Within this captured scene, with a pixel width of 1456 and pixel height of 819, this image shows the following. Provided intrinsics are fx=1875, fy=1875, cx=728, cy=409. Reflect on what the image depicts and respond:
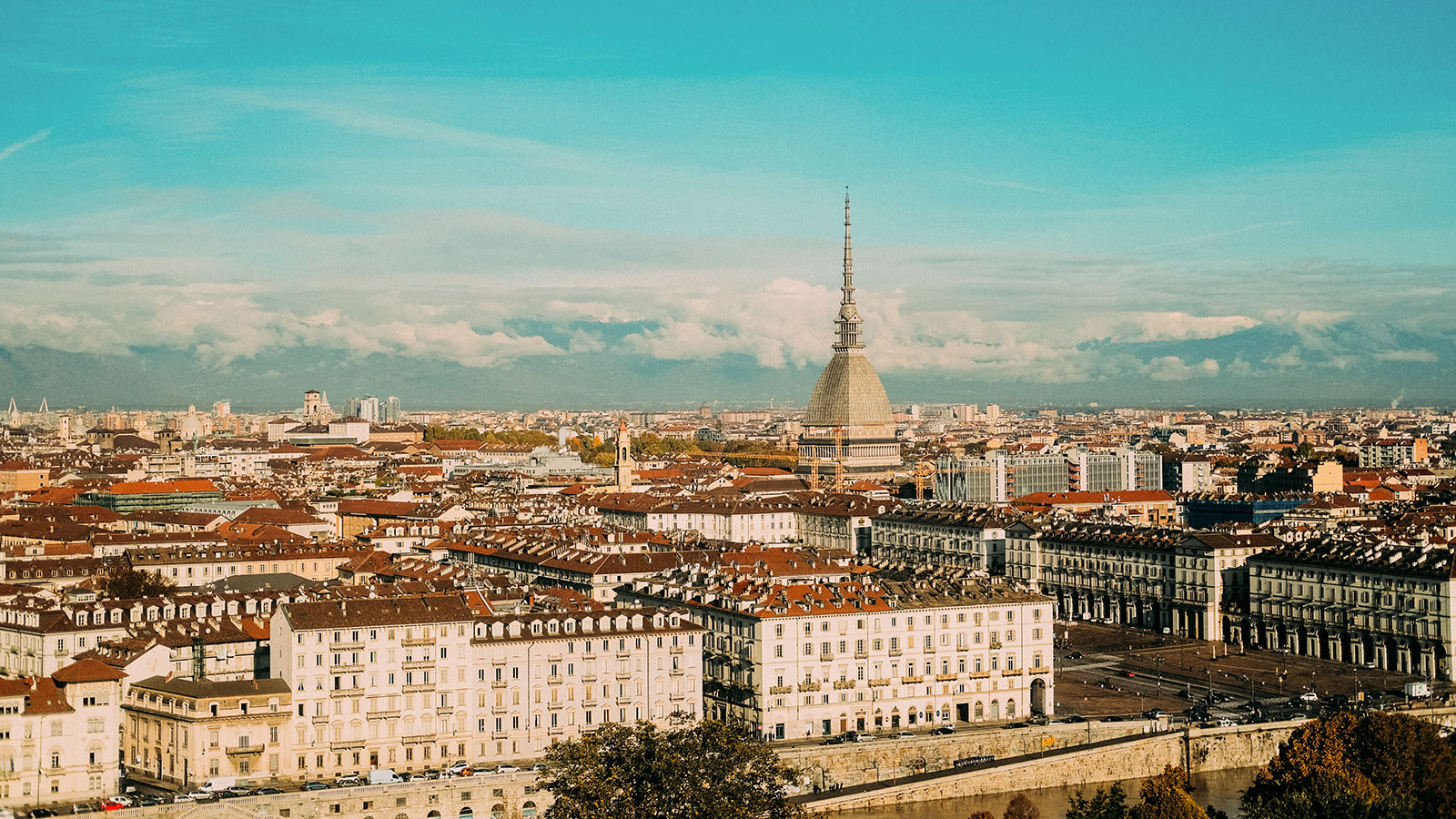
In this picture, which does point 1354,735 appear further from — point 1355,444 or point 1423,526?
point 1355,444

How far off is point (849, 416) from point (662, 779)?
11291 centimetres

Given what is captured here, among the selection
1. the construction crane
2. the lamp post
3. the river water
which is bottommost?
the river water

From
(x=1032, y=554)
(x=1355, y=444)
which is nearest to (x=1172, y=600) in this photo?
(x=1032, y=554)

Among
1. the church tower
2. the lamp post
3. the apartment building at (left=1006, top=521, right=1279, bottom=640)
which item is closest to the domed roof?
the church tower

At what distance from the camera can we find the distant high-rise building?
144125 millimetres

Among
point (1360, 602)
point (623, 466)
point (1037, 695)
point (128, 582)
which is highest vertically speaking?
point (623, 466)

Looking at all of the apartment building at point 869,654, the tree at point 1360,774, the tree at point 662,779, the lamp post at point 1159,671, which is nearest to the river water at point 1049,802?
the tree at point 1360,774

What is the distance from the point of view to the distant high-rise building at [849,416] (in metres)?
144

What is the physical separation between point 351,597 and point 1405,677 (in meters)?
31.7

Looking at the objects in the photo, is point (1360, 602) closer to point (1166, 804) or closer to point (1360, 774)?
point (1360, 774)

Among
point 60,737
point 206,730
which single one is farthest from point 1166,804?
point 60,737

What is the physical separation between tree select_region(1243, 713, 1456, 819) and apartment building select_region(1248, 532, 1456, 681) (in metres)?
15.2

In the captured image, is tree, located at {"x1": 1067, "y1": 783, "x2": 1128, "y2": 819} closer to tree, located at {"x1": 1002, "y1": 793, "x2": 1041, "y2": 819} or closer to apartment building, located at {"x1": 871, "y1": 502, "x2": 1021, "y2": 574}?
tree, located at {"x1": 1002, "y1": 793, "x2": 1041, "y2": 819}

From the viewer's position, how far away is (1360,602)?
59.8 metres
